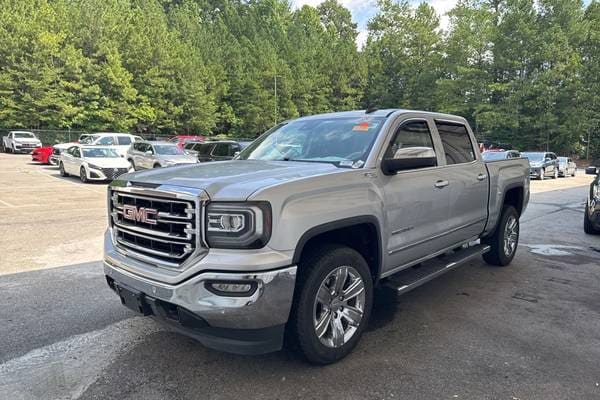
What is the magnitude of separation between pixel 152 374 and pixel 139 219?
3.57ft

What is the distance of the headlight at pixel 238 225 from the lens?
9.02 feet

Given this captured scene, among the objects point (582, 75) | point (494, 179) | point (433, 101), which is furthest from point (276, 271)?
point (433, 101)

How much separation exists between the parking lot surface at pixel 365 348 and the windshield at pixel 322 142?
5.00 ft

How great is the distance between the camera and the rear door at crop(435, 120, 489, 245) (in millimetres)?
4574

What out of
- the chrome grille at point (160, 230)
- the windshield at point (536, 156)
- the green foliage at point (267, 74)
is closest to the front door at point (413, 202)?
the chrome grille at point (160, 230)

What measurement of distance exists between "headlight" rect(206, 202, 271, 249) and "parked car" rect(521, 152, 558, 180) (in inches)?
962

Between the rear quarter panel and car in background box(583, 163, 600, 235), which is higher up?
the rear quarter panel

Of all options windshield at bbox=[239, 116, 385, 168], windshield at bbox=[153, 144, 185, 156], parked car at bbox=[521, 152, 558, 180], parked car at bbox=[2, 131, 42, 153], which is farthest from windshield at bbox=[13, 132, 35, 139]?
windshield at bbox=[239, 116, 385, 168]

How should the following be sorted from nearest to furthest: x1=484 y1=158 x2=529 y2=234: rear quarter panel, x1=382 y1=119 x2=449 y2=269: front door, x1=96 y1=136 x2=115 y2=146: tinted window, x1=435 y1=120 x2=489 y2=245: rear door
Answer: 1. x1=382 y1=119 x2=449 y2=269: front door
2. x1=435 y1=120 x2=489 y2=245: rear door
3. x1=484 y1=158 x2=529 y2=234: rear quarter panel
4. x1=96 y1=136 x2=115 y2=146: tinted window

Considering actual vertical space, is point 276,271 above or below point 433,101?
below

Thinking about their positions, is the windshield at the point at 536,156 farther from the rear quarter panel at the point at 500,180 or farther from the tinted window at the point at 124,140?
the tinted window at the point at 124,140

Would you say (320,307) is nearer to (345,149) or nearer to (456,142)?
(345,149)

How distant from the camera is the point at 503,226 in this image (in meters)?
5.86

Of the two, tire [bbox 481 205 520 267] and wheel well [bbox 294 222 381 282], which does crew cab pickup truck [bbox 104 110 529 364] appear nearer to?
wheel well [bbox 294 222 381 282]
